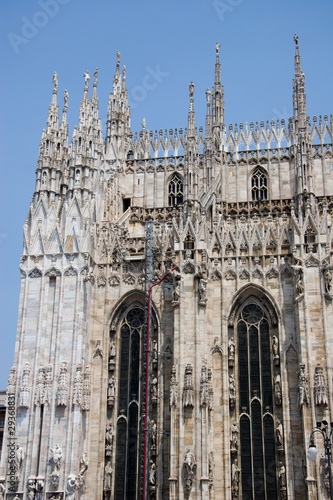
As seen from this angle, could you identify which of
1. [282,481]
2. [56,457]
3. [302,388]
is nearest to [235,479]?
[282,481]

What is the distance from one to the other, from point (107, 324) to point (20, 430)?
22.5 feet

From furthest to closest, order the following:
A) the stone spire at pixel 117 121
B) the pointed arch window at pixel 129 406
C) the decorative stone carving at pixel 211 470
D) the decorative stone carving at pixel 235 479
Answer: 1. the stone spire at pixel 117 121
2. the pointed arch window at pixel 129 406
3. the decorative stone carving at pixel 235 479
4. the decorative stone carving at pixel 211 470

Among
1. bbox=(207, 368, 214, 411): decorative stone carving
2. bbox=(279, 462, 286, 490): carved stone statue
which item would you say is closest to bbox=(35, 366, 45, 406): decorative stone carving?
bbox=(207, 368, 214, 411): decorative stone carving

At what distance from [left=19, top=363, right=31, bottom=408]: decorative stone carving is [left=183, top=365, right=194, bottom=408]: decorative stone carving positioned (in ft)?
24.9

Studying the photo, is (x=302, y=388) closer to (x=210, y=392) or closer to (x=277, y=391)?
(x=277, y=391)

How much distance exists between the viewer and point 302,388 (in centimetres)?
3170

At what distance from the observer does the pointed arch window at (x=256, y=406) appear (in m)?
32.6

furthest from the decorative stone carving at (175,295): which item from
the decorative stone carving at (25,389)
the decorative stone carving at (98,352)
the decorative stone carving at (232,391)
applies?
the decorative stone carving at (25,389)

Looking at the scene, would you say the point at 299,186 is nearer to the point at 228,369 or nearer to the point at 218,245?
the point at 218,245

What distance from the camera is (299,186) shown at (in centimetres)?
3794

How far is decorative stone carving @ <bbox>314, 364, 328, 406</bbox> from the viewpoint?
31.2 meters

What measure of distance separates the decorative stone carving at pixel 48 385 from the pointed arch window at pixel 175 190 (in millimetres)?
13064

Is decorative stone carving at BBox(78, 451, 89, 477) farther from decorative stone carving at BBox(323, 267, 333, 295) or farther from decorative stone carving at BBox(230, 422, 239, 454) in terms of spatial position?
decorative stone carving at BBox(323, 267, 333, 295)

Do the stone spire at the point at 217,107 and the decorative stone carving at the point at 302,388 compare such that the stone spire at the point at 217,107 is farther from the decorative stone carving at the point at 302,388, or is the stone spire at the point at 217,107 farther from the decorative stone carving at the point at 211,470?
the decorative stone carving at the point at 211,470
